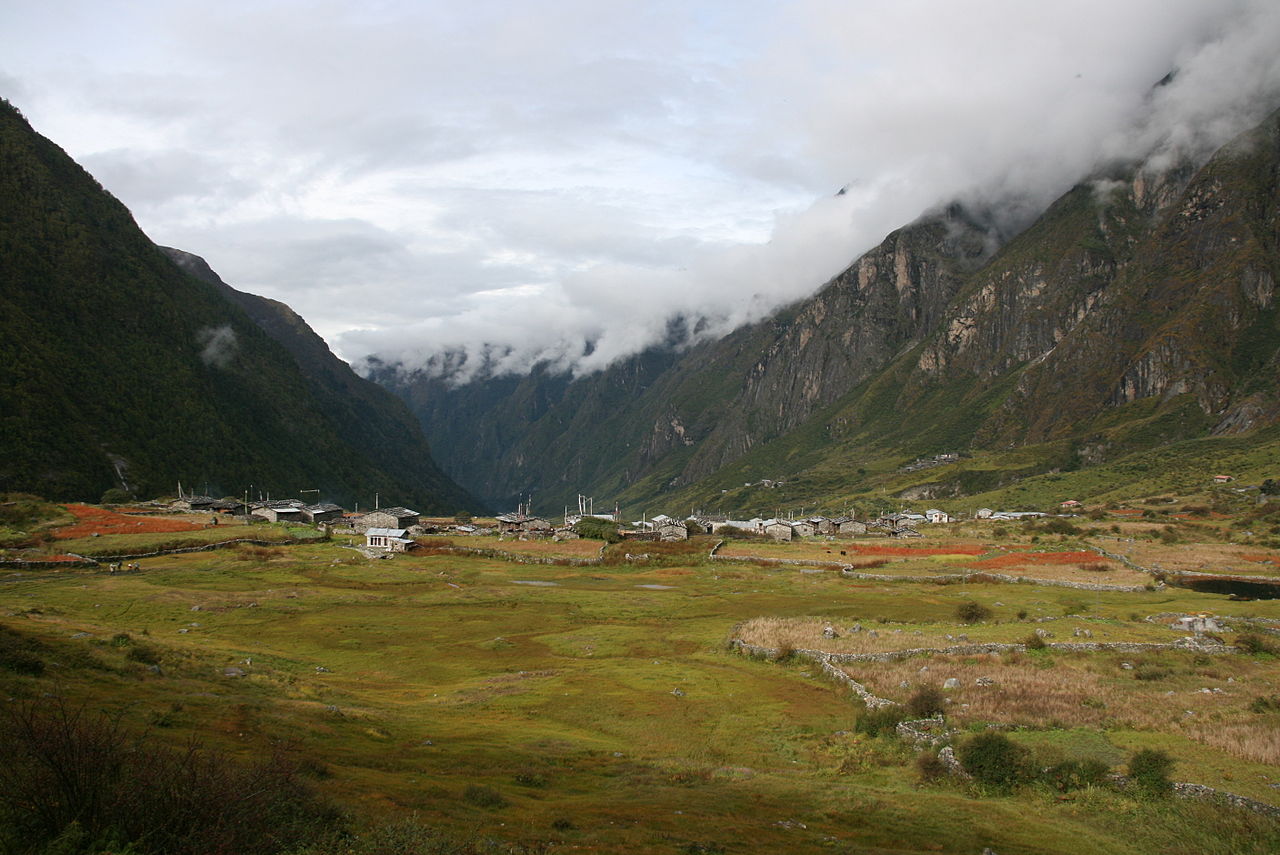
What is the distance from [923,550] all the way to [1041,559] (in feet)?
76.3

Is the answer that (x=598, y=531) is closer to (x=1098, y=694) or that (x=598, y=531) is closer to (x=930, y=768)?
(x=1098, y=694)

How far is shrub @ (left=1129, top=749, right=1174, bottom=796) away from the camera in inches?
930

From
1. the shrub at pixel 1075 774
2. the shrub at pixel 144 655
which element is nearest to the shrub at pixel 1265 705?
the shrub at pixel 1075 774

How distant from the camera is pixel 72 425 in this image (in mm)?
135625

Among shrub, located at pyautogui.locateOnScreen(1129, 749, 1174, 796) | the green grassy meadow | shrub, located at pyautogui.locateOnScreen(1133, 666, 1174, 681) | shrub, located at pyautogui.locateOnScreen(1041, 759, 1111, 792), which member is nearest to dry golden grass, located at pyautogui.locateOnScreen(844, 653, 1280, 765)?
shrub, located at pyautogui.locateOnScreen(1133, 666, 1174, 681)

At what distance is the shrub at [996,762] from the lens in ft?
85.1

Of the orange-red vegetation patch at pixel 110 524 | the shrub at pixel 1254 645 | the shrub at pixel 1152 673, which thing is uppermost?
the orange-red vegetation patch at pixel 110 524

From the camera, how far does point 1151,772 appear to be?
23.9m

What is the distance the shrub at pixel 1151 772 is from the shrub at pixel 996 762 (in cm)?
313

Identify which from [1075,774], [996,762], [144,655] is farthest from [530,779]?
[144,655]

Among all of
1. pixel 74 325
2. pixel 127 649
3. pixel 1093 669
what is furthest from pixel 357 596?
pixel 74 325

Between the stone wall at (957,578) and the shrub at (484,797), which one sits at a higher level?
the shrub at (484,797)

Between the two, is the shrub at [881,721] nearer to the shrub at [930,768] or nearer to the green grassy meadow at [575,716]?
the green grassy meadow at [575,716]

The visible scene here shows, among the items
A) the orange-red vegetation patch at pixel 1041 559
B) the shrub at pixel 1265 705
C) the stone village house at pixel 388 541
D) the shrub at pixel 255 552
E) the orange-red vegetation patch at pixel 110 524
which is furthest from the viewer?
the stone village house at pixel 388 541
